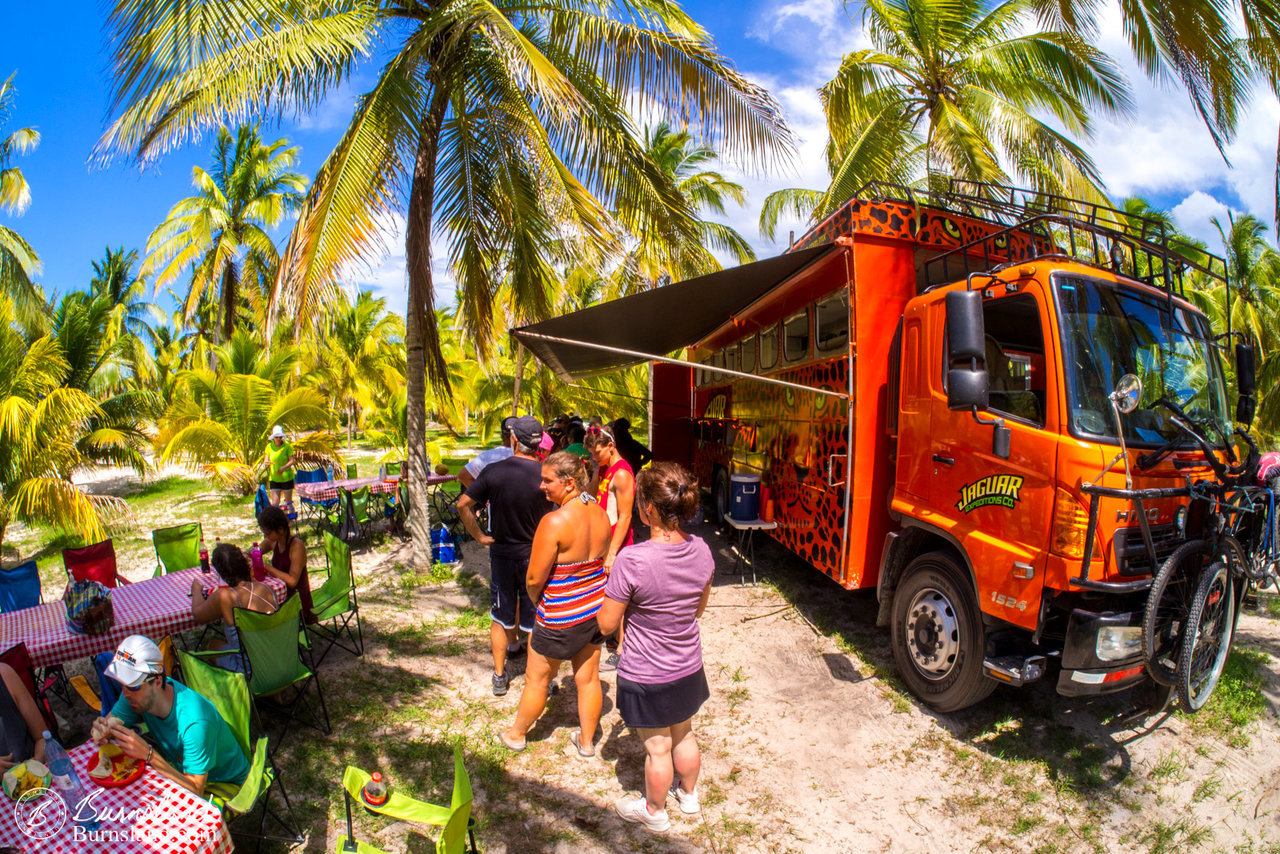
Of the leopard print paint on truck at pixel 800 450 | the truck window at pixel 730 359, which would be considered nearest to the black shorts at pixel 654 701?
the leopard print paint on truck at pixel 800 450

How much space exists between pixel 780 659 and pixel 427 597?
3688 mm

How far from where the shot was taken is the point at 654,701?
2922mm

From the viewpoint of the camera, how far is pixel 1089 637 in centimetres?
327

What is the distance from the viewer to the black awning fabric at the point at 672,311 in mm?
5391

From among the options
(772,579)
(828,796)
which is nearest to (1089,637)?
(828,796)

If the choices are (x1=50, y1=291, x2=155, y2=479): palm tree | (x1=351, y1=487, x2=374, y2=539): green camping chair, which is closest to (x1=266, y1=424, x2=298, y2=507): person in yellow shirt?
(x1=351, y1=487, x2=374, y2=539): green camping chair

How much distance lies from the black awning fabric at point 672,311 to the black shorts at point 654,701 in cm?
330

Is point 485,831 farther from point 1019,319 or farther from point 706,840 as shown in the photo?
point 1019,319

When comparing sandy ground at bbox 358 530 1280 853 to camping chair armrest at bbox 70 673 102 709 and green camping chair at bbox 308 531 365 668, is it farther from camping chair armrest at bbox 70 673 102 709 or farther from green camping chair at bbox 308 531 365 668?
camping chair armrest at bbox 70 673 102 709

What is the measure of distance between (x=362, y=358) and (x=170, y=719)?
22936mm

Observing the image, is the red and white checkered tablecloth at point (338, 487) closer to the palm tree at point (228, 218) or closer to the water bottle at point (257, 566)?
the water bottle at point (257, 566)

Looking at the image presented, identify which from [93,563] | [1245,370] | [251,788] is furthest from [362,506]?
[1245,370]

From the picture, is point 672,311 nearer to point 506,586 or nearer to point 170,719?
point 506,586

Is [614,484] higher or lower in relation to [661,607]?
higher
